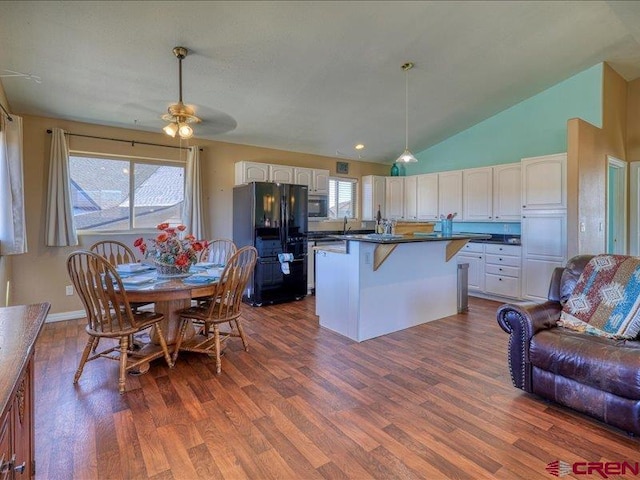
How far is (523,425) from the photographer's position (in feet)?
6.72

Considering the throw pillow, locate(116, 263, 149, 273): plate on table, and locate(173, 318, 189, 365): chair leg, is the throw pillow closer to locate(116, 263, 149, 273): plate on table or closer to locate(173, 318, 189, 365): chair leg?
locate(173, 318, 189, 365): chair leg

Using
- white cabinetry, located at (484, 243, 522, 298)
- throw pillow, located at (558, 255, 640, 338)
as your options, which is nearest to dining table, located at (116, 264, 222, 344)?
throw pillow, located at (558, 255, 640, 338)

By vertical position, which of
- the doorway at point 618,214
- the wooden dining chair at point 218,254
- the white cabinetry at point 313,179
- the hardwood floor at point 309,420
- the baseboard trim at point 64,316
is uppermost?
the white cabinetry at point 313,179

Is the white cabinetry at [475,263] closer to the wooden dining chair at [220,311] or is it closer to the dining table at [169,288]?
the wooden dining chair at [220,311]

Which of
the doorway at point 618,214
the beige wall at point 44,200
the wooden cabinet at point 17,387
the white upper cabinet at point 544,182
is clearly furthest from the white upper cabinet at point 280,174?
the doorway at point 618,214

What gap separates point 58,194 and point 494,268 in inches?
227

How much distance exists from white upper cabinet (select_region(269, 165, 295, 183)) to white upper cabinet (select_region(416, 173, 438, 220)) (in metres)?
2.45

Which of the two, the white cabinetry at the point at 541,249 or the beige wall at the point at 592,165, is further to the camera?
the white cabinetry at the point at 541,249

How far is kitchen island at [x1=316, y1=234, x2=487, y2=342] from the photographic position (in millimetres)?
3418

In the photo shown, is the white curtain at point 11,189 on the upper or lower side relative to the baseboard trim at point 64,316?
upper

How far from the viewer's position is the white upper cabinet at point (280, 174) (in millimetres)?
5238

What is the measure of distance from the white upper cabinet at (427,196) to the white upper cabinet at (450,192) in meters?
0.10

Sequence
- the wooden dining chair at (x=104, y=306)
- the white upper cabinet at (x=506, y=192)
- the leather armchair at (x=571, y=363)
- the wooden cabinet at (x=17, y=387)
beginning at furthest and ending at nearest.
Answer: the white upper cabinet at (x=506, y=192)
the wooden dining chair at (x=104, y=306)
the leather armchair at (x=571, y=363)
the wooden cabinet at (x=17, y=387)

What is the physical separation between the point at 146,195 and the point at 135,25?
7.80 ft
